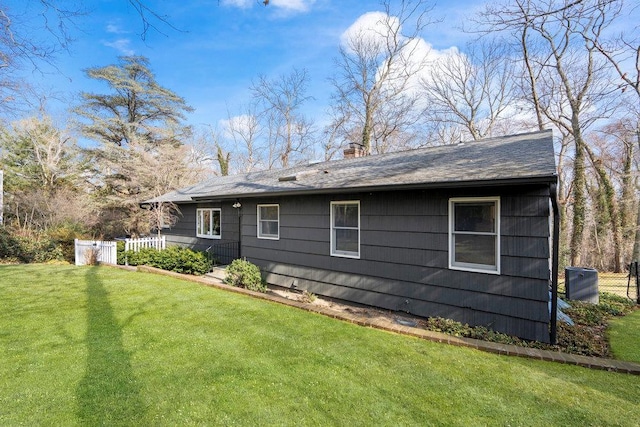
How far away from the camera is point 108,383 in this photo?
2996 millimetres

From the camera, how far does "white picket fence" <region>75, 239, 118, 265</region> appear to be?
33.5 ft

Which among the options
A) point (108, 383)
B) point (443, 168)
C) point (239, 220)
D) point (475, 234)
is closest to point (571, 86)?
point (443, 168)

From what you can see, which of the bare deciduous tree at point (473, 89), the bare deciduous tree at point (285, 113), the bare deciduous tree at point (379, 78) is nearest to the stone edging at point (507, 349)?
the bare deciduous tree at point (379, 78)

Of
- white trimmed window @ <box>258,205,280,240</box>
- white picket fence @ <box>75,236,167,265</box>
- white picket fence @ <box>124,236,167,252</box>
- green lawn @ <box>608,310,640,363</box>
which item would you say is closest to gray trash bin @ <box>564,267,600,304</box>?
green lawn @ <box>608,310,640,363</box>

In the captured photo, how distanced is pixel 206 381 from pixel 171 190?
13225mm

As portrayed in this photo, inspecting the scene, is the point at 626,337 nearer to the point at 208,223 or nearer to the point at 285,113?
the point at 208,223

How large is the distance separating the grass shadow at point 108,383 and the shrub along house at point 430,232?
4.22 metres

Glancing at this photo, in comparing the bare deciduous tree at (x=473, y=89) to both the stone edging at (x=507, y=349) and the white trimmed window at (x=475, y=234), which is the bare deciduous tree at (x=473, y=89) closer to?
the white trimmed window at (x=475, y=234)

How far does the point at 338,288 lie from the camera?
22.5 ft

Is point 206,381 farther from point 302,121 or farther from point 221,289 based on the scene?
point 302,121

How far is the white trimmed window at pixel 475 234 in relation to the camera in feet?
16.2

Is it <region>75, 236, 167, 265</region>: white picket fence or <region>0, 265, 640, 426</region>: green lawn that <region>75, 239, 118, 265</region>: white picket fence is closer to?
<region>75, 236, 167, 265</region>: white picket fence

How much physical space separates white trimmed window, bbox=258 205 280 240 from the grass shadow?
4422mm

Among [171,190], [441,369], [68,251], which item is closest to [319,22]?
[171,190]
